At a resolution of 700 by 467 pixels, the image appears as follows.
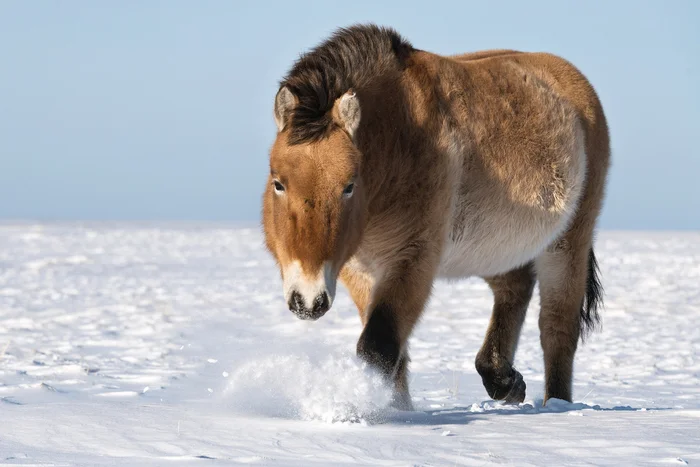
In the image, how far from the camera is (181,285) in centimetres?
1639

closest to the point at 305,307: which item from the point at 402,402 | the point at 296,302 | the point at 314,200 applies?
Result: the point at 296,302

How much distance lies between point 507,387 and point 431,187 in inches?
83.8

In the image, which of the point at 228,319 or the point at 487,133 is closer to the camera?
the point at 487,133

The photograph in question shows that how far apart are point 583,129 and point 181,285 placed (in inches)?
442

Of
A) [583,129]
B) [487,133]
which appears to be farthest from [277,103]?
[583,129]

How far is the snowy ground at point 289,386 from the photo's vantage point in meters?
3.33

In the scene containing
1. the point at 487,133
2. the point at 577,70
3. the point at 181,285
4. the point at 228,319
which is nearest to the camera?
the point at 487,133

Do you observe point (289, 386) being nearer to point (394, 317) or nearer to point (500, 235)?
point (394, 317)

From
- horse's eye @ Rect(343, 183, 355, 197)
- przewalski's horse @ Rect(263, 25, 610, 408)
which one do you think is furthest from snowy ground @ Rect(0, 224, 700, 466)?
horse's eye @ Rect(343, 183, 355, 197)

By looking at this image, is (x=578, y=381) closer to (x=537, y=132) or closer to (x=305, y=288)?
(x=537, y=132)

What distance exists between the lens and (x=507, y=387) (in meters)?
Result: 6.46

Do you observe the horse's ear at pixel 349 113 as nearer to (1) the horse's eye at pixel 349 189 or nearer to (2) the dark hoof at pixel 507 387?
(1) the horse's eye at pixel 349 189

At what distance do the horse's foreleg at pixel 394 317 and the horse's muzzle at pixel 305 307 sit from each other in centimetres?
49

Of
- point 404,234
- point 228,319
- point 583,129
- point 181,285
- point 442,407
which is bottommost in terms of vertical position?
point 181,285
